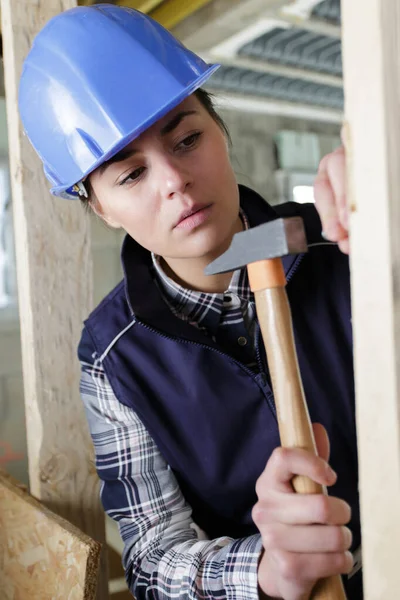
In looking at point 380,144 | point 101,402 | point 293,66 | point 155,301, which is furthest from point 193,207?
point 293,66

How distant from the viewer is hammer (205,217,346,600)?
710mm

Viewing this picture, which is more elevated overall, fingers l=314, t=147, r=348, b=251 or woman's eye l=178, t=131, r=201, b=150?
woman's eye l=178, t=131, r=201, b=150

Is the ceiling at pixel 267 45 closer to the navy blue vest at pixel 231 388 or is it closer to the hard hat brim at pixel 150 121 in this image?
the hard hat brim at pixel 150 121

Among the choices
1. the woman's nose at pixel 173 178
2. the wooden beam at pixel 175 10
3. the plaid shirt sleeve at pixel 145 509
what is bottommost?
the plaid shirt sleeve at pixel 145 509

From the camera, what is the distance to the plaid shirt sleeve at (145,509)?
100 centimetres

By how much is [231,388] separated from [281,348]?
1.34 ft

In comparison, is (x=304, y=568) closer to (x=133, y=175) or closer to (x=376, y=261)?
(x=376, y=261)

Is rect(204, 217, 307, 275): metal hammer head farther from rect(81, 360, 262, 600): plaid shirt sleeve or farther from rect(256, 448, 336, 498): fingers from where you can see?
rect(81, 360, 262, 600): plaid shirt sleeve

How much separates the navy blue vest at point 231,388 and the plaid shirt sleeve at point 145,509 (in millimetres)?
44

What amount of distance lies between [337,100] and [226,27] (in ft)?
6.21

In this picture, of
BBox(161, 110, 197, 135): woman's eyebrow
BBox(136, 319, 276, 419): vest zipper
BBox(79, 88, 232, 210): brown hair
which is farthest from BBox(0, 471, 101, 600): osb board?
BBox(161, 110, 197, 135): woman's eyebrow

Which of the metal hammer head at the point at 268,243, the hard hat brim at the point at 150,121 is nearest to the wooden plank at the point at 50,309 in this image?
the hard hat brim at the point at 150,121

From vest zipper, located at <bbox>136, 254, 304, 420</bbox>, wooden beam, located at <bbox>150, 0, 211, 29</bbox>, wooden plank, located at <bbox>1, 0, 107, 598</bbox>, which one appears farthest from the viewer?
wooden beam, located at <bbox>150, 0, 211, 29</bbox>

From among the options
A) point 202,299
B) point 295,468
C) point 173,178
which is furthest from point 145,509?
point 173,178
